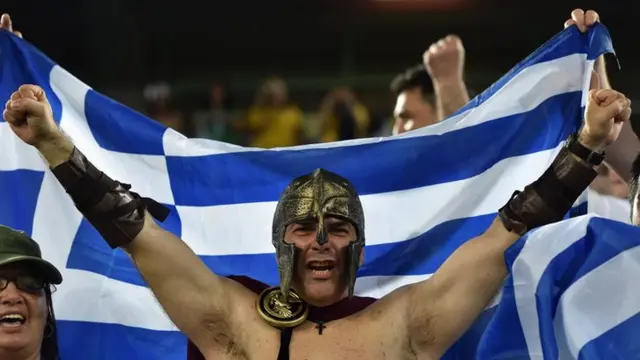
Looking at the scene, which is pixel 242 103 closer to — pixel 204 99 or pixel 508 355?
pixel 204 99

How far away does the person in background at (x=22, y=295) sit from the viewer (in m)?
2.54

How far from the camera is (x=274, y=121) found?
631cm

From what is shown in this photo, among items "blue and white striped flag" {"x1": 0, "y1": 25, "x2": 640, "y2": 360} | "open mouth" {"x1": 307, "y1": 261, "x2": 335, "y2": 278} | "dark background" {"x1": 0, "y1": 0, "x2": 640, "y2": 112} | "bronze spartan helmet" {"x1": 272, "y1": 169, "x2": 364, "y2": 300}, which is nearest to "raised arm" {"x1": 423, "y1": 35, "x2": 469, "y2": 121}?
"blue and white striped flag" {"x1": 0, "y1": 25, "x2": 640, "y2": 360}

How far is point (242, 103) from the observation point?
23.7 feet

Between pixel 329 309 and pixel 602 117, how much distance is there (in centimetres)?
76

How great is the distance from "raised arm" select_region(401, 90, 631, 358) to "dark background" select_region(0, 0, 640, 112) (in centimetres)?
513

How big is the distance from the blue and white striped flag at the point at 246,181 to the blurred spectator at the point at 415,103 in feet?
2.34

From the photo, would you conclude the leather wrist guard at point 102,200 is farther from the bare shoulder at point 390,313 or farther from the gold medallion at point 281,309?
the bare shoulder at point 390,313

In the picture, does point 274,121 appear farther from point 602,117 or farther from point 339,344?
point 602,117

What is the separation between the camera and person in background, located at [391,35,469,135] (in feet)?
11.5

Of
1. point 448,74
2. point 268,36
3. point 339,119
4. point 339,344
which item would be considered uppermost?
point 268,36

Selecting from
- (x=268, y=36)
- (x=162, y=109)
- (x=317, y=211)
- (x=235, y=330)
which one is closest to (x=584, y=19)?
(x=317, y=211)

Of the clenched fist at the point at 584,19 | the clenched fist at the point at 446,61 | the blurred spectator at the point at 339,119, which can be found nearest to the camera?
the clenched fist at the point at 584,19

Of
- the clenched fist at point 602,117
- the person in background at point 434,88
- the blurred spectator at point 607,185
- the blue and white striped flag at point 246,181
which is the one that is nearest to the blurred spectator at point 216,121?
the person in background at point 434,88
